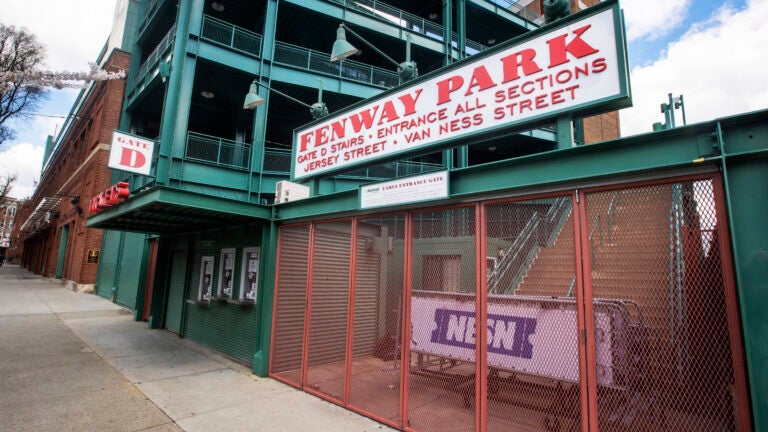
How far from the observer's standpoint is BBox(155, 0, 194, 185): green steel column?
40.7 feet

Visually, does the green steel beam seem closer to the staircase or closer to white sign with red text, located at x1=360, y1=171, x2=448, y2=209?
white sign with red text, located at x1=360, y1=171, x2=448, y2=209

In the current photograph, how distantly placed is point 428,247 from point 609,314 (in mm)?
2281

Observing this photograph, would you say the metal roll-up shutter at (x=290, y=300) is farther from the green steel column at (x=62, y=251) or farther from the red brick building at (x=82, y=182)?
the green steel column at (x=62, y=251)

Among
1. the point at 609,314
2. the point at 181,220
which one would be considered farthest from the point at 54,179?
→ the point at 609,314

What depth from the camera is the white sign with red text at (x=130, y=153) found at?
399 inches

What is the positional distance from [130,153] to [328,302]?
744 centimetres

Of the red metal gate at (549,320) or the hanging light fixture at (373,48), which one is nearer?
the red metal gate at (549,320)

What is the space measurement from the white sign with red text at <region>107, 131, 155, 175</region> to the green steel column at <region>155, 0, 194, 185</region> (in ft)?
4.10

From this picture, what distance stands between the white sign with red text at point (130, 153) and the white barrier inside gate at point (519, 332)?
9.32m

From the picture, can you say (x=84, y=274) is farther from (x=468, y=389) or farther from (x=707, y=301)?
(x=707, y=301)

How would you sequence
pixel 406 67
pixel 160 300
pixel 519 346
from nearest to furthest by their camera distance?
1. pixel 519 346
2. pixel 406 67
3. pixel 160 300

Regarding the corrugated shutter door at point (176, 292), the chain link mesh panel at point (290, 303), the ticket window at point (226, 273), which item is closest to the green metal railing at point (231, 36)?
the corrugated shutter door at point (176, 292)

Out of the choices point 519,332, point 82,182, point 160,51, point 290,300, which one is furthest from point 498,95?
point 82,182

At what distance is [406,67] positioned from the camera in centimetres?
631
